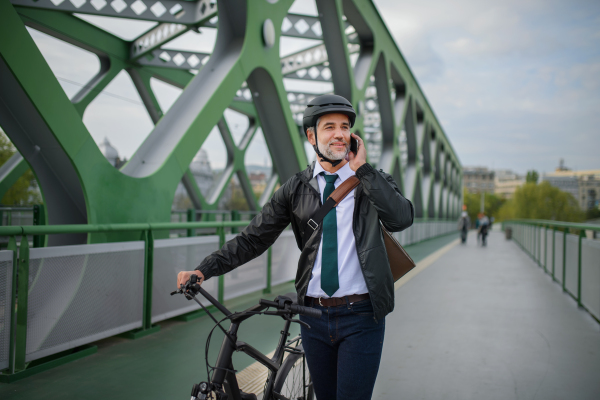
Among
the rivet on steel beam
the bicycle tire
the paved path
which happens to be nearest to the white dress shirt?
the bicycle tire

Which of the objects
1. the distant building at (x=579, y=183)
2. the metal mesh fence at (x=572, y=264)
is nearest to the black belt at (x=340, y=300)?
the metal mesh fence at (x=572, y=264)

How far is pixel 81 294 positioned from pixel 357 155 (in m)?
3.23

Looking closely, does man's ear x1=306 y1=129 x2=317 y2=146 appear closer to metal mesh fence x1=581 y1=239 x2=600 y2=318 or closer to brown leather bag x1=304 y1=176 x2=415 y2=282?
brown leather bag x1=304 y1=176 x2=415 y2=282

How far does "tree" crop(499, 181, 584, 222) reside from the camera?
94938 mm

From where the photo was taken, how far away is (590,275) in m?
6.53

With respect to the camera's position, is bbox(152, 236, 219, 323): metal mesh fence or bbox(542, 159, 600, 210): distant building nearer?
bbox(152, 236, 219, 323): metal mesh fence

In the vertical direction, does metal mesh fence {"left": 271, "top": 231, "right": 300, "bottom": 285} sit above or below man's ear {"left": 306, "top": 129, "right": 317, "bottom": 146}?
below

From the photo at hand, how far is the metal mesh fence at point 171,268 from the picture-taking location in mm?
5219

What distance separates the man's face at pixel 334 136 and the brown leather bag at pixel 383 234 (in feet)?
0.48

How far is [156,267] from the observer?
17.1 feet

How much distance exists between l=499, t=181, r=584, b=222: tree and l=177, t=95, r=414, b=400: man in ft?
344

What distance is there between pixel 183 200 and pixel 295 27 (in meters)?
18.0

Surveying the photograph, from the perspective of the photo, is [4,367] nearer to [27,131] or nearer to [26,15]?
[27,131]

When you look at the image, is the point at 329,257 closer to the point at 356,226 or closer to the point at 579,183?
the point at 356,226
